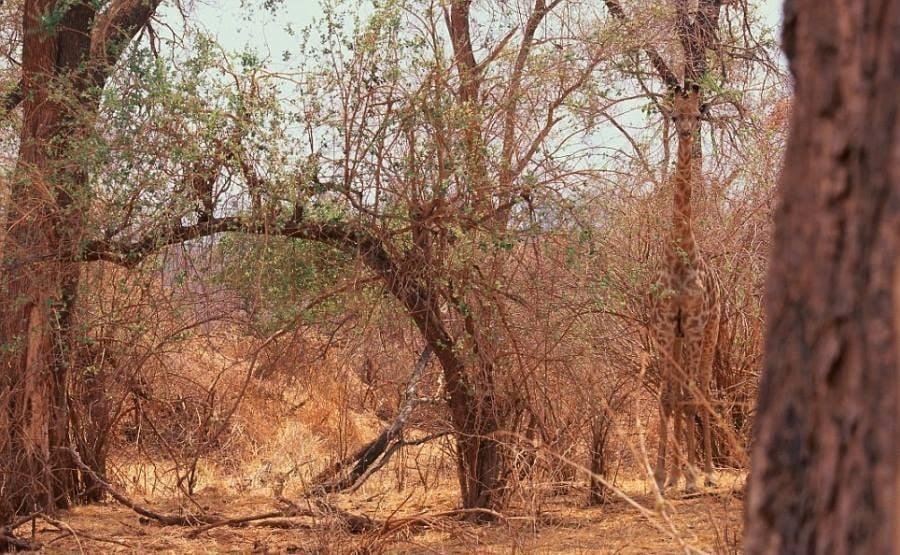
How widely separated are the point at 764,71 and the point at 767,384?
7.02 m

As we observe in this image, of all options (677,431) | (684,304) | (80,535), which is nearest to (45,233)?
(80,535)

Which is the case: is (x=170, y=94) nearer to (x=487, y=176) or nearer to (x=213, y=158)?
(x=213, y=158)

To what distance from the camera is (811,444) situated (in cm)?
175

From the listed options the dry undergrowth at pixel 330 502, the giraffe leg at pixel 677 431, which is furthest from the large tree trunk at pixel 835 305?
the giraffe leg at pixel 677 431

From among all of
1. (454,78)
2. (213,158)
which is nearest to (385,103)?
(454,78)

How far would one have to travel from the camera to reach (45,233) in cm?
645

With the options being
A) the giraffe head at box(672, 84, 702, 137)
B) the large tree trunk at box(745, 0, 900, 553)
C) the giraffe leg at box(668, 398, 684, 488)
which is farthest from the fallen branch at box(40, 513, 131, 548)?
the large tree trunk at box(745, 0, 900, 553)

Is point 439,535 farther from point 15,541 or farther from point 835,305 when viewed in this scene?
point 835,305

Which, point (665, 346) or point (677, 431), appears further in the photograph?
point (677, 431)

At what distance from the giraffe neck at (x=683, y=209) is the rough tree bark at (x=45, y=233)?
11.7 ft

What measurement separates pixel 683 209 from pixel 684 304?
2.10 feet

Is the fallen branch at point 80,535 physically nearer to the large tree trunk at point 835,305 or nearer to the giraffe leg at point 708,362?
the giraffe leg at point 708,362

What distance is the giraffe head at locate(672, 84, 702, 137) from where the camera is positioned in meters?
7.18

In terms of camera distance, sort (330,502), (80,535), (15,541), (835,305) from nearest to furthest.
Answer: (835,305) < (15,541) < (80,535) < (330,502)
